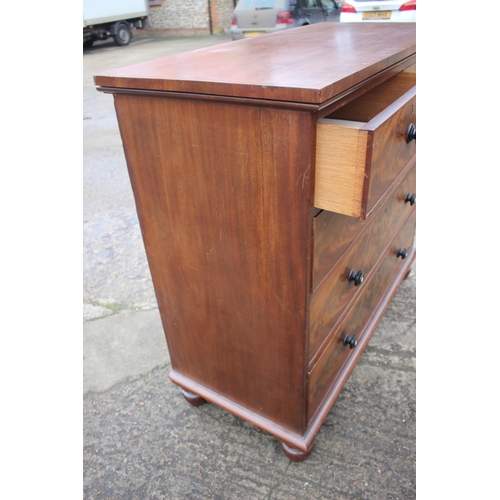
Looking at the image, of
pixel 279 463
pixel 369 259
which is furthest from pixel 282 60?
pixel 279 463

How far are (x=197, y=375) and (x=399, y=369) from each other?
0.72 meters

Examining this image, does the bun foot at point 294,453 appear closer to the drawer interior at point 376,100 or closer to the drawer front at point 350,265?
the drawer front at point 350,265

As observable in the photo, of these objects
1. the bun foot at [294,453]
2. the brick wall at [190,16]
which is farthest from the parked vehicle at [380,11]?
the brick wall at [190,16]

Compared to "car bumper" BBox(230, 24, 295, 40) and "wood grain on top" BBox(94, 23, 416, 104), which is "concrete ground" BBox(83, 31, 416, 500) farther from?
"car bumper" BBox(230, 24, 295, 40)

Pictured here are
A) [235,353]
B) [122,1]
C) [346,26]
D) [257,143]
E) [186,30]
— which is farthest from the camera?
[186,30]

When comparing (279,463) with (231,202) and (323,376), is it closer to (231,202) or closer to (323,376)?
(323,376)

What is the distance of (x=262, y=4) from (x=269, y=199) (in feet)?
17.0

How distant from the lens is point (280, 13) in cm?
489

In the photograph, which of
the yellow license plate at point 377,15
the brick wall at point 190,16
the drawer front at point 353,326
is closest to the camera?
the drawer front at point 353,326

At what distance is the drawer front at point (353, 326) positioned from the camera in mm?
1110

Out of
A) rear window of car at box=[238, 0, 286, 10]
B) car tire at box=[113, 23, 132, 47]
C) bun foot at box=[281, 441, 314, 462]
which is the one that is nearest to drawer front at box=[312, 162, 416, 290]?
bun foot at box=[281, 441, 314, 462]

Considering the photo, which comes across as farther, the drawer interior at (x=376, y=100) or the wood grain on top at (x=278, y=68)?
the drawer interior at (x=376, y=100)

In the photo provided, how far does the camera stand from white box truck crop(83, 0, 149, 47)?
807 centimetres

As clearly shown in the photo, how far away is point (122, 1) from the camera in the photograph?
8.73 m
